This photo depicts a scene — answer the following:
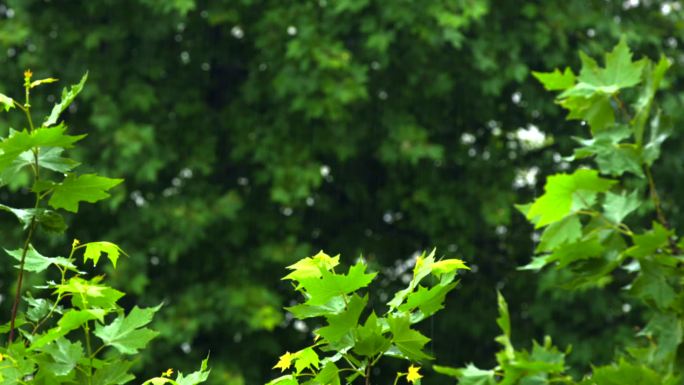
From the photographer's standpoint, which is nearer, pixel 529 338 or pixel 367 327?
pixel 367 327

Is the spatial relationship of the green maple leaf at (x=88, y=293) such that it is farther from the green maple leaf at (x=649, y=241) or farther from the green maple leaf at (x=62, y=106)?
the green maple leaf at (x=649, y=241)

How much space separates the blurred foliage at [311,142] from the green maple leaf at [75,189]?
7261 mm

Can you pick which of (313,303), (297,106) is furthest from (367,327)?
(297,106)

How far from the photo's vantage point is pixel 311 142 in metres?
10.0

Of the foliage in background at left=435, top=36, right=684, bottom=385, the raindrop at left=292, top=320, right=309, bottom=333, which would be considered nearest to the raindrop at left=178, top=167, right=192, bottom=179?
the raindrop at left=292, top=320, right=309, bottom=333

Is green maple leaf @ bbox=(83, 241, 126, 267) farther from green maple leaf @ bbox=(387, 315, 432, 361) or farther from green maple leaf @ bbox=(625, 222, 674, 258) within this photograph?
green maple leaf @ bbox=(625, 222, 674, 258)

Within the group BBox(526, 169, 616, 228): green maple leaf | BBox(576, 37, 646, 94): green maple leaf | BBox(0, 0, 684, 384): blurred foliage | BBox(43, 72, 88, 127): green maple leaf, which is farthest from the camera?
BBox(0, 0, 684, 384): blurred foliage

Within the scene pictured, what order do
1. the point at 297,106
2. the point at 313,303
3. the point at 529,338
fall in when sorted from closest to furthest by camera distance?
the point at 313,303
the point at 297,106
the point at 529,338

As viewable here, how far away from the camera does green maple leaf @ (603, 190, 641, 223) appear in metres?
2.00

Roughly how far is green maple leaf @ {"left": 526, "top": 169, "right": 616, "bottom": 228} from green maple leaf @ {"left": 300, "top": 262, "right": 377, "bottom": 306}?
49 cm

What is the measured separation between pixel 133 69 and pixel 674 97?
4602 mm

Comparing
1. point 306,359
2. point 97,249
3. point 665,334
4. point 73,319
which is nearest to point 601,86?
point 665,334

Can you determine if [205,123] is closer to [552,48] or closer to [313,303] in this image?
[552,48]

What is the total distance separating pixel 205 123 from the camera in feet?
34.1
